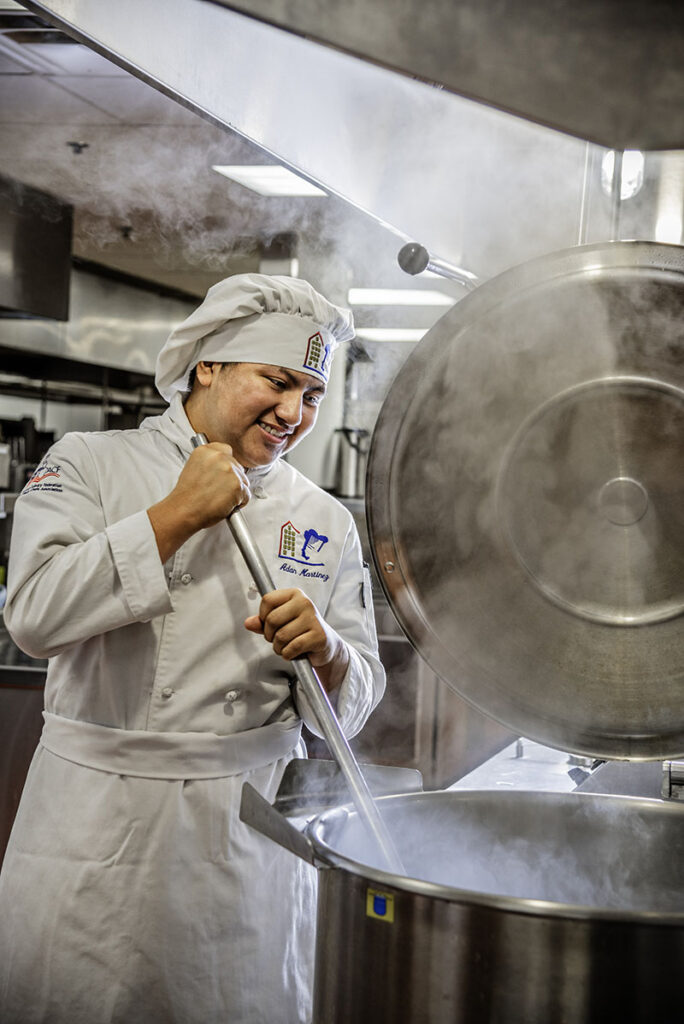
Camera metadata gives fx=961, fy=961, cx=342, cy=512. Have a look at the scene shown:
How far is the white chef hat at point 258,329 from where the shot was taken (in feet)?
4.81

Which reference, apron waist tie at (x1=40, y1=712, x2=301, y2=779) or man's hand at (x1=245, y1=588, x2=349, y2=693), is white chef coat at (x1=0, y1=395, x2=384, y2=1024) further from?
man's hand at (x1=245, y1=588, x2=349, y2=693)

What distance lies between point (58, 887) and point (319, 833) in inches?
24.5

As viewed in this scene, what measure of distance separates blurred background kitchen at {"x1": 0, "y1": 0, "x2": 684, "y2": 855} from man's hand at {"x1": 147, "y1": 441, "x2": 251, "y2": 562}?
0.84 ft

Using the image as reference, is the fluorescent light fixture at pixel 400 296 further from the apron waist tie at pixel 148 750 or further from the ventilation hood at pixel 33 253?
the apron waist tie at pixel 148 750

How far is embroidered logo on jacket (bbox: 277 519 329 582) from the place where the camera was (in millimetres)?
1561

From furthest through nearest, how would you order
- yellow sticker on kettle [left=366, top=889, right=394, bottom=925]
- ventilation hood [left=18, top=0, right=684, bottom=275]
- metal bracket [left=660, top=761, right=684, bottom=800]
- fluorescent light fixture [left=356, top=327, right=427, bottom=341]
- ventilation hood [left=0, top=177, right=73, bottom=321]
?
fluorescent light fixture [left=356, top=327, right=427, bottom=341] < ventilation hood [left=0, top=177, right=73, bottom=321] < metal bracket [left=660, top=761, right=684, bottom=800] < yellow sticker on kettle [left=366, top=889, right=394, bottom=925] < ventilation hood [left=18, top=0, right=684, bottom=275]

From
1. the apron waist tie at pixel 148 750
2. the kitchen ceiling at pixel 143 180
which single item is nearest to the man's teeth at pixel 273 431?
the apron waist tie at pixel 148 750

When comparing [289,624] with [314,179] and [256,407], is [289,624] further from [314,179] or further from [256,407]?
[314,179]

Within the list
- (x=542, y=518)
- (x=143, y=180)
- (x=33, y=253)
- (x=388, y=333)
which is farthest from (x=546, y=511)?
(x=388, y=333)

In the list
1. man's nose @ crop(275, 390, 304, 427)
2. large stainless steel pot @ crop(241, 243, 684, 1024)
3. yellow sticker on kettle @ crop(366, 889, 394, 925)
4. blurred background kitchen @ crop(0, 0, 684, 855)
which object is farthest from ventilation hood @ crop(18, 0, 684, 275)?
yellow sticker on kettle @ crop(366, 889, 394, 925)

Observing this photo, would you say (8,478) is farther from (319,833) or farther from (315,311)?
(319,833)

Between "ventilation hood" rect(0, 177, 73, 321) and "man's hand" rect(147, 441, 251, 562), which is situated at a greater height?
"ventilation hood" rect(0, 177, 73, 321)

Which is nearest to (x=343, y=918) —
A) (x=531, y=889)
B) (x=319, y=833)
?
(x=319, y=833)

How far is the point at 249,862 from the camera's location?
143 cm
